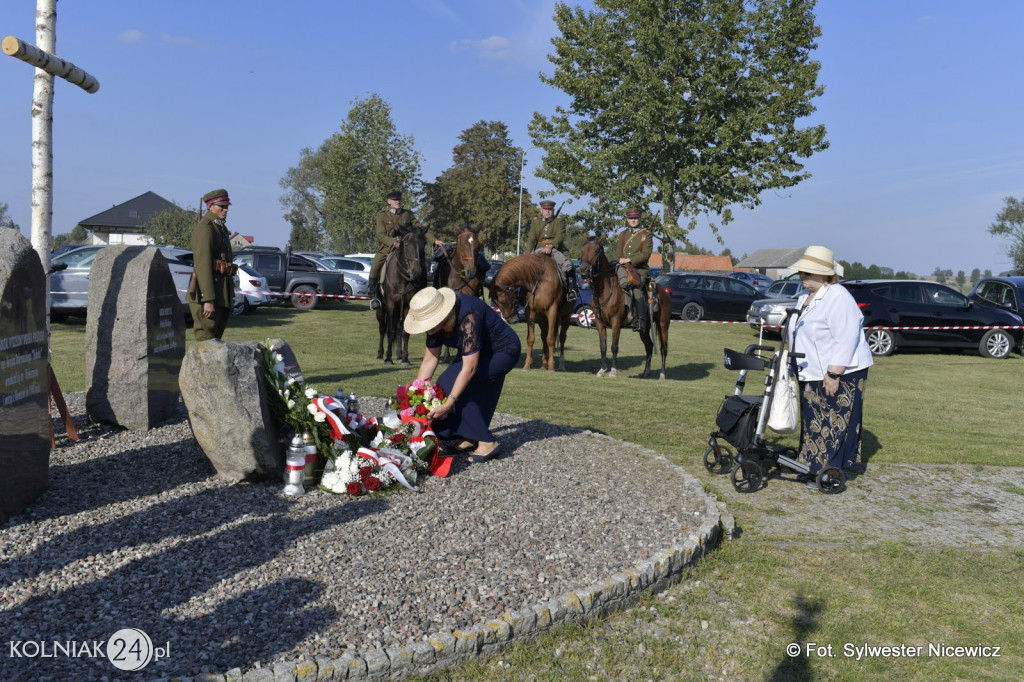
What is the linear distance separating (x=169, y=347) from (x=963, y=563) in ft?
22.6

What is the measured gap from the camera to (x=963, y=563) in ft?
18.1

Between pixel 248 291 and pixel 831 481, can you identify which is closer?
pixel 831 481

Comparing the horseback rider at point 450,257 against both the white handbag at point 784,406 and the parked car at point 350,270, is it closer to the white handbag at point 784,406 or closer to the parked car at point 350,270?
the white handbag at point 784,406

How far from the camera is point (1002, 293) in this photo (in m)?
22.1

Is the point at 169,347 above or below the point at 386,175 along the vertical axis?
below

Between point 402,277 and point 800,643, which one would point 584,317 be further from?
point 800,643

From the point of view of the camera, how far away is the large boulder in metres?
5.71

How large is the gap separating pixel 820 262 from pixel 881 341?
14716mm

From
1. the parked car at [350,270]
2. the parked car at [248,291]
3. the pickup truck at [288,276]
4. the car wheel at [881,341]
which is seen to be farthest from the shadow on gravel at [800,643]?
the parked car at [350,270]

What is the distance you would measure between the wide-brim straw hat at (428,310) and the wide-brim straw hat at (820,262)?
118 inches

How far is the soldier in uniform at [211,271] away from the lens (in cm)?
838

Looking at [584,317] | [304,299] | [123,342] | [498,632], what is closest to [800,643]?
[498,632]

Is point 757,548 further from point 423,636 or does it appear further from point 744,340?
point 744,340

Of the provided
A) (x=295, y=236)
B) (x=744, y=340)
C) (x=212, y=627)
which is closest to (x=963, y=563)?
(x=212, y=627)
